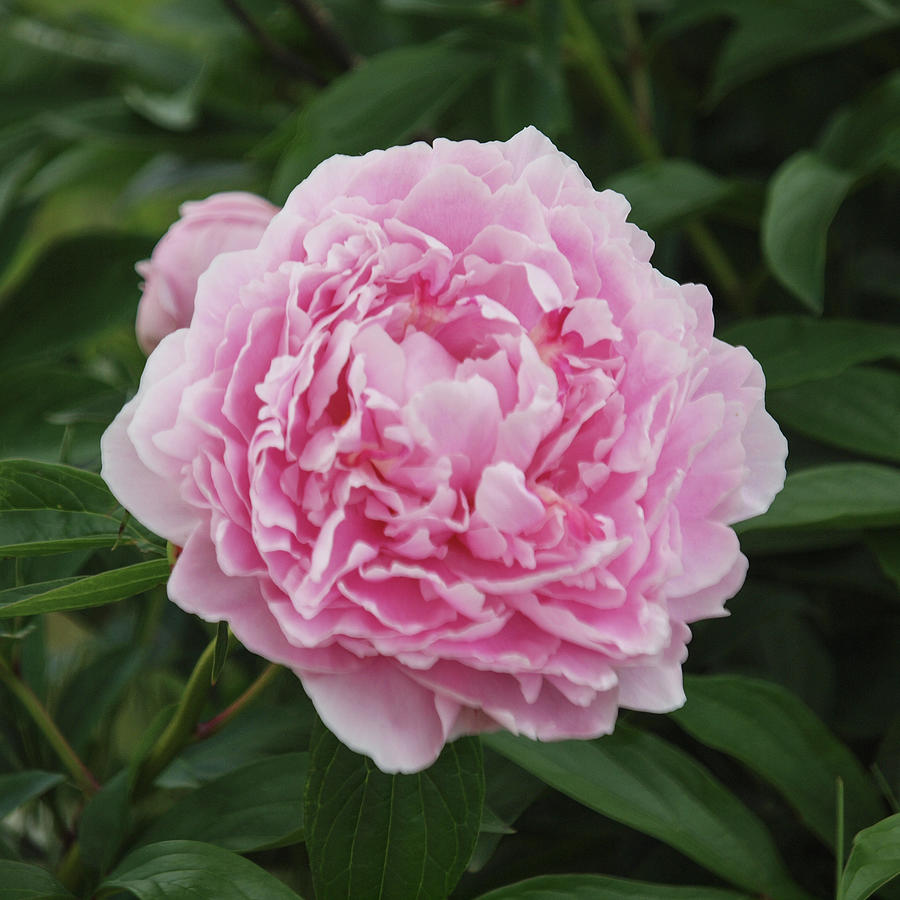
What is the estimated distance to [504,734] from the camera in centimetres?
40

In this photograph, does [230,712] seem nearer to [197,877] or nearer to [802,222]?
[197,877]

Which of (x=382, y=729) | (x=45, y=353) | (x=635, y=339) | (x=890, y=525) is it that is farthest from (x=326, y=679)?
(x=45, y=353)

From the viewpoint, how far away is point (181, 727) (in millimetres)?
414

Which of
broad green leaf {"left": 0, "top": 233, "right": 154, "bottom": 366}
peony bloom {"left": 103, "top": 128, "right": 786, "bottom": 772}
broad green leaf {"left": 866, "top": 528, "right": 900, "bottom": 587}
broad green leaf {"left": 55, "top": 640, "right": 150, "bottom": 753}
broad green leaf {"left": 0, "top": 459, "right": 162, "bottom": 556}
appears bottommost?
broad green leaf {"left": 55, "top": 640, "right": 150, "bottom": 753}

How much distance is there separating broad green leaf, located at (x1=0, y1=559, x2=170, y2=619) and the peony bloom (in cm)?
4

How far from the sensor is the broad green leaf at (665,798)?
0.40 meters

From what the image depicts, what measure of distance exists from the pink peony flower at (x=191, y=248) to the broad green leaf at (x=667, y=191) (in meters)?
0.20

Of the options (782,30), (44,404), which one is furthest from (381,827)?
(782,30)

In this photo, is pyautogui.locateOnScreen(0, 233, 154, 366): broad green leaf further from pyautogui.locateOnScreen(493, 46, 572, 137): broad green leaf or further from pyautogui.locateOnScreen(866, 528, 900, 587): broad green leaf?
pyautogui.locateOnScreen(866, 528, 900, 587): broad green leaf

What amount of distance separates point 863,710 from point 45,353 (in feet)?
1.58

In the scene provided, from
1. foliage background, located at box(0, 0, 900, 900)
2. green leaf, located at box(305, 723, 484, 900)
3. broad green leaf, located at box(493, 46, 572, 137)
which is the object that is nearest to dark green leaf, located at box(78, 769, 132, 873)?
foliage background, located at box(0, 0, 900, 900)

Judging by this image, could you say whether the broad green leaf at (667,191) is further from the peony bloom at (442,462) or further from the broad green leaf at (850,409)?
the peony bloom at (442,462)

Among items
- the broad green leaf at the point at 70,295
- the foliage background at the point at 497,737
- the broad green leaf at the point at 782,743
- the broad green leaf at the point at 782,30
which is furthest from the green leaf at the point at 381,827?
the broad green leaf at the point at 782,30

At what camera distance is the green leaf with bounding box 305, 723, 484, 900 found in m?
0.35
